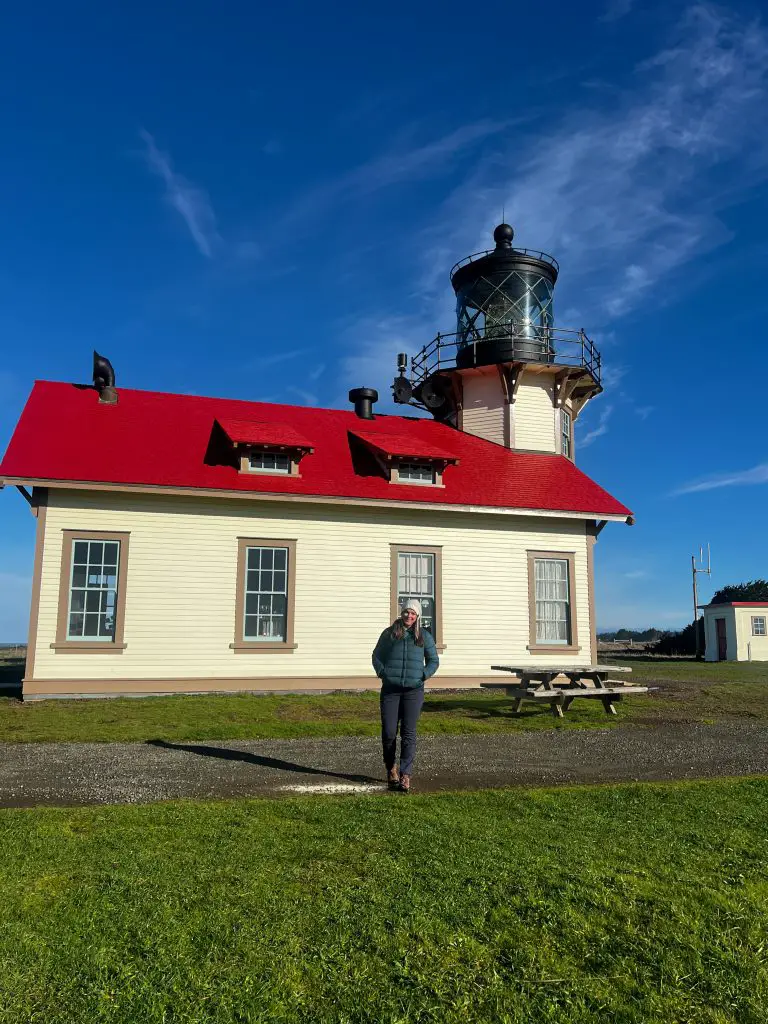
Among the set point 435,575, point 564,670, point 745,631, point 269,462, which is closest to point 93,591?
point 269,462

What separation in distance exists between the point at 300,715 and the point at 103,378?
33.2 ft

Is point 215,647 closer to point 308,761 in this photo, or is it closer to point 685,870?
point 308,761

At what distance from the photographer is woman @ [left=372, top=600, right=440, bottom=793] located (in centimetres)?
731

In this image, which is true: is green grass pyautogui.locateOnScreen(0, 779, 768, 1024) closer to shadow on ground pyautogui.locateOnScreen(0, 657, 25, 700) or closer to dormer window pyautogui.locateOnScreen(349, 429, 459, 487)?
shadow on ground pyautogui.locateOnScreen(0, 657, 25, 700)

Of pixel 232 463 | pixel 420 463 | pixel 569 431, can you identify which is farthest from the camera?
pixel 569 431

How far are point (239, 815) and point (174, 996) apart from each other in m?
2.74

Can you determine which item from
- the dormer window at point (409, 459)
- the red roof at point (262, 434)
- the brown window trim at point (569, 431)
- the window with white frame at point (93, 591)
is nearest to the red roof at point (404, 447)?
the dormer window at point (409, 459)

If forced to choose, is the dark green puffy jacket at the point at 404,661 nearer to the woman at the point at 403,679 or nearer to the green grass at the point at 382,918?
the woman at the point at 403,679

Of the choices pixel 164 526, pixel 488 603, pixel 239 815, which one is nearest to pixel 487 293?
pixel 488 603

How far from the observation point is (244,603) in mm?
16172

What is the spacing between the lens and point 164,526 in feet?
51.9

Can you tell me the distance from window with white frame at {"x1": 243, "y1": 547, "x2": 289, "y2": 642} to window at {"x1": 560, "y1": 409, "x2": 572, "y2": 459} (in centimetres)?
956

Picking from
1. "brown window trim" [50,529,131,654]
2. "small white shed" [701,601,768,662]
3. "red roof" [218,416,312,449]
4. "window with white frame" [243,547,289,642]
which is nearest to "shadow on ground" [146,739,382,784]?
"brown window trim" [50,529,131,654]

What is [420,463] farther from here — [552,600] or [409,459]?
[552,600]
